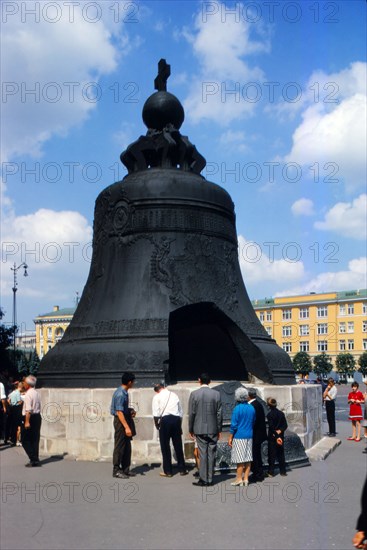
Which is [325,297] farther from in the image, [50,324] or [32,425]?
[32,425]

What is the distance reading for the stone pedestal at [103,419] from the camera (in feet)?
30.4

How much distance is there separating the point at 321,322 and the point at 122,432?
8529cm

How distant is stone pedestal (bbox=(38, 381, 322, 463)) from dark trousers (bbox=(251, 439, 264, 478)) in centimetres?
110

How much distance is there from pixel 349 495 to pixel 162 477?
231 cm

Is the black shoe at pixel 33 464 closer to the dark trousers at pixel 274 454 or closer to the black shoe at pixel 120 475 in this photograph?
the black shoe at pixel 120 475

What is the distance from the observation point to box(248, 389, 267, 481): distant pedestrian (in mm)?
8250

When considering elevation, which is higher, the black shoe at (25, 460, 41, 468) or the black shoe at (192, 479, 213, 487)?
the black shoe at (25, 460, 41, 468)

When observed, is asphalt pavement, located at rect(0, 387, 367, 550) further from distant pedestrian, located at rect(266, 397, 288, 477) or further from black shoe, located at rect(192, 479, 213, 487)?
distant pedestrian, located at rect(266, 397, 288, 477)

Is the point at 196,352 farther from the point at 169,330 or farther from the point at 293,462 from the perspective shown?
the point at 293,462

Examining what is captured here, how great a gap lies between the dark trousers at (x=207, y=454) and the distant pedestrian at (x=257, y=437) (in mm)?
593

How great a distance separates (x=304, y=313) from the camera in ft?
302

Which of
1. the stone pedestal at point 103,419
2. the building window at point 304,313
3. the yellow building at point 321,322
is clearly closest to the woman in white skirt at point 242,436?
the stone pedestal at point 103,419

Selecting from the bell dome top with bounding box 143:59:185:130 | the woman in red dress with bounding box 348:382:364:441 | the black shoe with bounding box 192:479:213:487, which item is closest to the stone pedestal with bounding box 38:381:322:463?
the black shoe with bounding box 192:479:213:487

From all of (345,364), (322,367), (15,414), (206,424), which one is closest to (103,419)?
(206,424)
